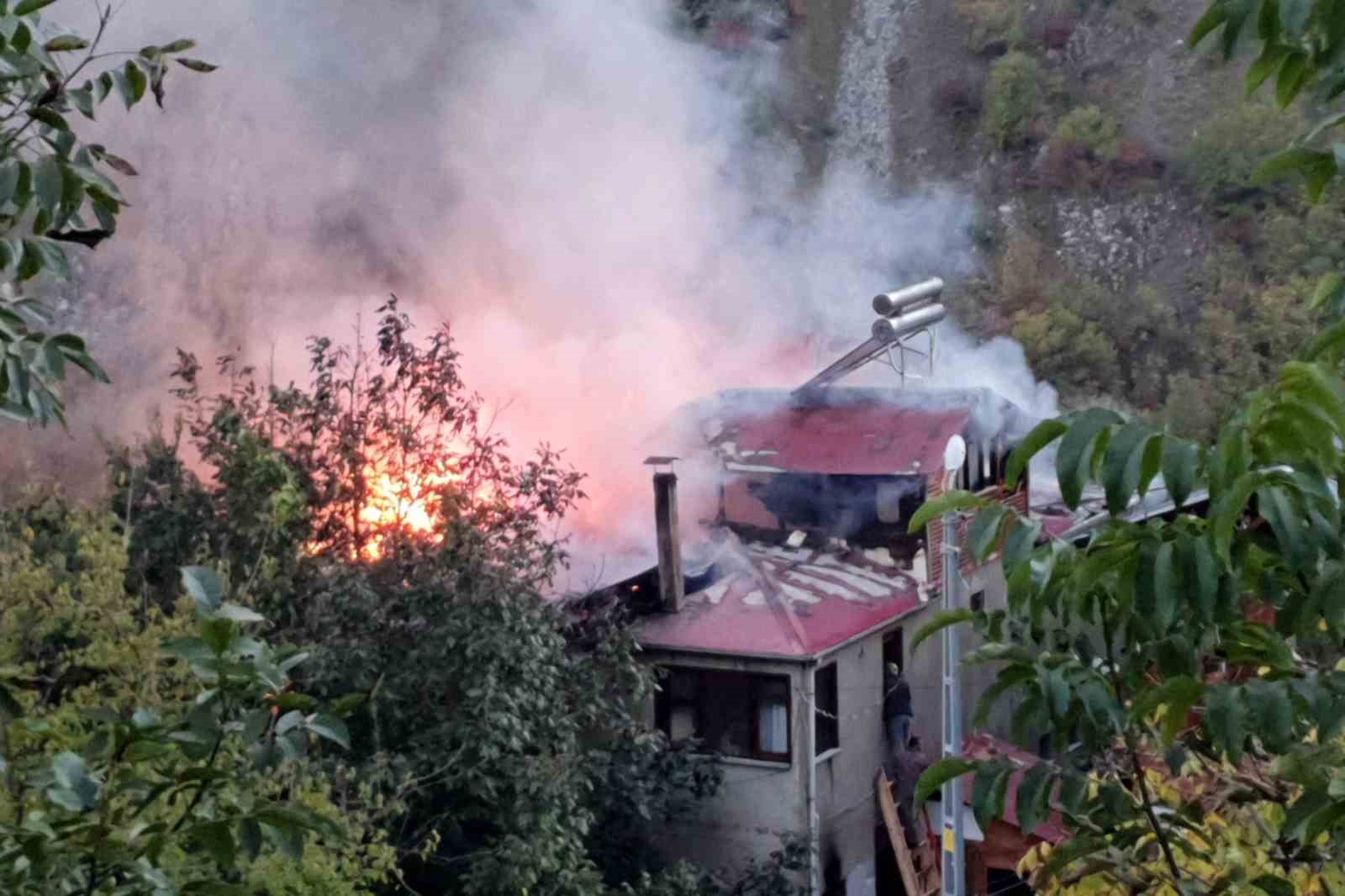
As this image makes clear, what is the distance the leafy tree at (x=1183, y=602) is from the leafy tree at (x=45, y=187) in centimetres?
192

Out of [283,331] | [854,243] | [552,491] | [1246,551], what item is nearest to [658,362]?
[283,331]

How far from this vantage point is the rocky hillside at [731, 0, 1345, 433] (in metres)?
32.3

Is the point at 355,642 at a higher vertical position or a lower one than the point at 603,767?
higher

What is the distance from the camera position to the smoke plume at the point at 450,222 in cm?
2055

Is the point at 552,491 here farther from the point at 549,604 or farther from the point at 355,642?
the point at 355,642

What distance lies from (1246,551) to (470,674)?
9061 mm

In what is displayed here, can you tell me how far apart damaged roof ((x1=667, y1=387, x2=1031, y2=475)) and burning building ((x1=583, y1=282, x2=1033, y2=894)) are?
0.02 meters

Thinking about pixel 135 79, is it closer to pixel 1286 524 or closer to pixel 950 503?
pixel 950 503

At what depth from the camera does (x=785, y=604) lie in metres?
15.2

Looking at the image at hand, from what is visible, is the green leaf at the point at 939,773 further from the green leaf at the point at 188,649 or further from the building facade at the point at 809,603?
the building facade at the point at 809,603

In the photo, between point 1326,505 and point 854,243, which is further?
point 854,243

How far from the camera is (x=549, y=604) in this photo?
12.7 meters

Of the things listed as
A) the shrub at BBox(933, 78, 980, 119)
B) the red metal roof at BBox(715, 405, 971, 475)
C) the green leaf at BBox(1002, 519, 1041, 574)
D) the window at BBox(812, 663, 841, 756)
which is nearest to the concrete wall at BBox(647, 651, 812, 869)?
the window at BBox(812, 663, 841, 756)

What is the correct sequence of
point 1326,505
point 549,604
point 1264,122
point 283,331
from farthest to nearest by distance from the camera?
point 1264,122
point 283,331
point 549,604
point 1326,505
